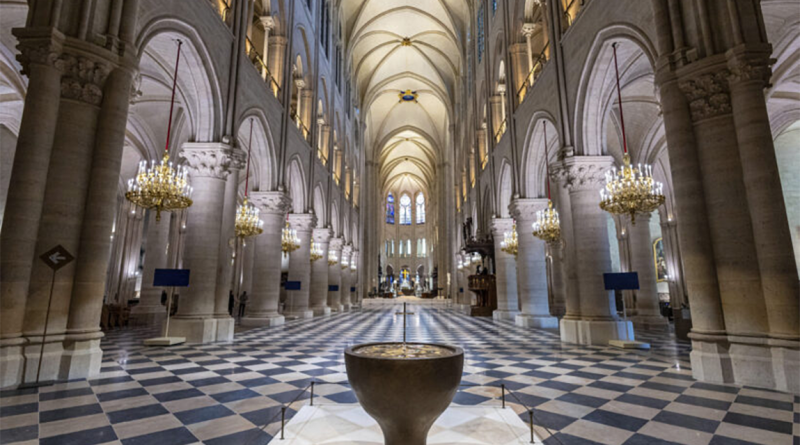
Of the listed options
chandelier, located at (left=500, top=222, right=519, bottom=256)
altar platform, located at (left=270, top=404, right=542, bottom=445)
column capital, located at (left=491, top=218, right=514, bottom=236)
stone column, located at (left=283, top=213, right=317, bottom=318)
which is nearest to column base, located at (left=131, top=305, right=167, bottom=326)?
stone column, located at (left=283, top=213, right=317, bottom=318)

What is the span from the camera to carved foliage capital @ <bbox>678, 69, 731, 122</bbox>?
4.95 meters

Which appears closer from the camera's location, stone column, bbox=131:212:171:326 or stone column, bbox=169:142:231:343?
stone column, bbox=169:142:231:343

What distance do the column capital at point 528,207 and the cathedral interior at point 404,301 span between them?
7cm

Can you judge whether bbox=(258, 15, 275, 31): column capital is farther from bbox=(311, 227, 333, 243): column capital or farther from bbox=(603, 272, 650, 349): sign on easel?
bbox=(603, 272, 650, 349): sign on easel

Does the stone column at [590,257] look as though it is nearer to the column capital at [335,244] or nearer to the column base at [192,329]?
the column base at [192,329]

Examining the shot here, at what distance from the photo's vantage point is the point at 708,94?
5031 mm

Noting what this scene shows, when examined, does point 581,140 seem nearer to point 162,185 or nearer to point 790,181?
point 162,185

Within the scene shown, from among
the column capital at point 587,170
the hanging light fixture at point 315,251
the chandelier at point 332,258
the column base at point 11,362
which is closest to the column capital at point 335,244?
the chandelier at point 332,258

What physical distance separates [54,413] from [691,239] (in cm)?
730

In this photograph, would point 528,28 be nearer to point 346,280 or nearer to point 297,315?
Answer: point 297,315

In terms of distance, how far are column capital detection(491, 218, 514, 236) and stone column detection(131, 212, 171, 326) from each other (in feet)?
42.3

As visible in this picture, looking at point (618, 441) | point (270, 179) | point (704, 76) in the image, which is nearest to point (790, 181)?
point (704, 76)

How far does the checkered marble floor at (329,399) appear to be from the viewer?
2885 mm

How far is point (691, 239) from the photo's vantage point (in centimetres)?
507
